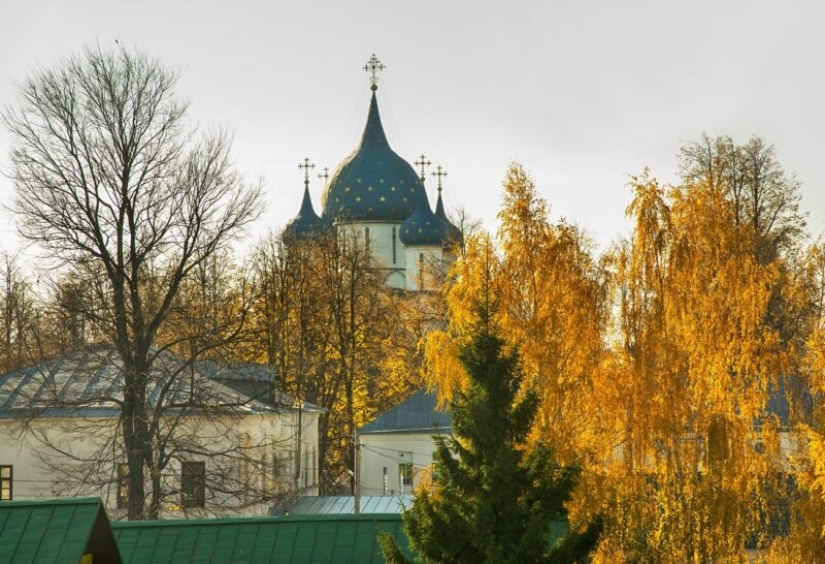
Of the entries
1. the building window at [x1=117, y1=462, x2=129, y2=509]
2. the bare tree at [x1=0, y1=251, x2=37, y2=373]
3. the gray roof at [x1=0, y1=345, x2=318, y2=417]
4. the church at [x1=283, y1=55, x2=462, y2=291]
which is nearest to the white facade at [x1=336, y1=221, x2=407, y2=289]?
the church at [x1=283, y1=55, x2=462, y2=291]

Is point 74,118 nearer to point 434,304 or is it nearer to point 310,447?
point 310,447

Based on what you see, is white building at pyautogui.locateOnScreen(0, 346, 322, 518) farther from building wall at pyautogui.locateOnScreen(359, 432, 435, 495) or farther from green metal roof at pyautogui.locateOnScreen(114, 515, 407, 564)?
green metal roof at pyautogui.locateOnScreen(114, 515, 407, 564)

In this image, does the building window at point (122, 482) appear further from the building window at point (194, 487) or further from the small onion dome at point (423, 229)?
the small onion dome at point (423, 229)

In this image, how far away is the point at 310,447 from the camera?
4284 centimetres

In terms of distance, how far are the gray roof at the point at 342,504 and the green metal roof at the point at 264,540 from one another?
18457 mm

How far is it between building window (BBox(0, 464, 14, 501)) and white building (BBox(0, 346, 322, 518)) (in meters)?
0.02

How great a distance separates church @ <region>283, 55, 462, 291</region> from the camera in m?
81.1

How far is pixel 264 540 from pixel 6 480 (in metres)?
20.2

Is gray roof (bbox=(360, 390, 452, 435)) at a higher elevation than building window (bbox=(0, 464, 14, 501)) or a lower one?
higher

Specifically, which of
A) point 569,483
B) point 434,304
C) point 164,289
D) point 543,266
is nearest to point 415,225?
point 434,304

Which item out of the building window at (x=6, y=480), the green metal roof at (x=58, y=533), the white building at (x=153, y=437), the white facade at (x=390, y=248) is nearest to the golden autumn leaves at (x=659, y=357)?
the white building at (x=153, y=437)

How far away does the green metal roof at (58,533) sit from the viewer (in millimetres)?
13836

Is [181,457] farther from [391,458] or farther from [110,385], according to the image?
[391,458]

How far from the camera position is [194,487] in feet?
91.8
